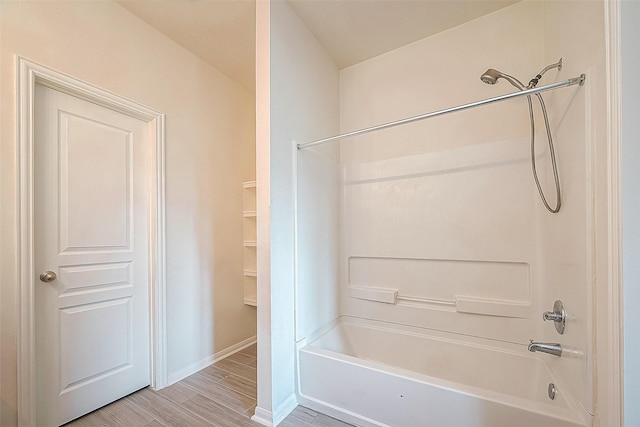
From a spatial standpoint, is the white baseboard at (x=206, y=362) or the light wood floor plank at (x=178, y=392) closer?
the light wood floor plank at (x=178, y=392)

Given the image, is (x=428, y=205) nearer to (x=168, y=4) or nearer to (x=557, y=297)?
(x=557, y=297)

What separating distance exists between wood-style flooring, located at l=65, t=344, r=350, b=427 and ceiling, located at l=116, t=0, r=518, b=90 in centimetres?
258

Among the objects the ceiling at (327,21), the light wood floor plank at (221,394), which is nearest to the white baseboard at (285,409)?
the light wood floor plank at (221,394)

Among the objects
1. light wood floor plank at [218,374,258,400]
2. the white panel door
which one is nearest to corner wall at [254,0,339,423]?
light wood floor plank at [218,374,258,400]

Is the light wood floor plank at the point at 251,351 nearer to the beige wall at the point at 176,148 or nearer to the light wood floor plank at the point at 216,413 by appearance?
the beige wall at the point at 176,148

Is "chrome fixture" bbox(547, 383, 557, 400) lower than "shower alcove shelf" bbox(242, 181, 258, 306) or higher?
lower

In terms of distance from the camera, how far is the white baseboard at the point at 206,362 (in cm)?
184

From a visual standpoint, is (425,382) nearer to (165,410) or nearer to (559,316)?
(559,316)

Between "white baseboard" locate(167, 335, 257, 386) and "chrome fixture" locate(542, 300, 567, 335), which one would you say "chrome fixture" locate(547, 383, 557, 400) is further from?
"white baseboard" locate(167, 335, 257, 386)

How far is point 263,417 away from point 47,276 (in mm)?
1436

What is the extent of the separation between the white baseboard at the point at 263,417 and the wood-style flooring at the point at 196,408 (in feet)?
0.08

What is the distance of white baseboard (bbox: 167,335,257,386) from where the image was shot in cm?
184

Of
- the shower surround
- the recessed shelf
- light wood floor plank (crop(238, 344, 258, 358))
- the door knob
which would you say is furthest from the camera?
the recessed shelf

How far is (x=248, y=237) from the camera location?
98.4 inches
